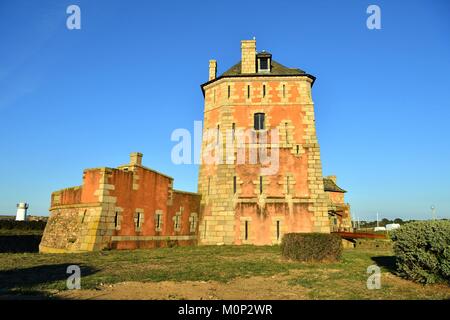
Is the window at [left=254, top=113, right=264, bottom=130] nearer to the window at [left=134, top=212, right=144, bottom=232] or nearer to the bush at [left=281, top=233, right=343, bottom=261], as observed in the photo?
the window at [left=134, top=212, right=144, bottom=232]

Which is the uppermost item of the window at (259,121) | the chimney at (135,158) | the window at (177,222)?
the window at (259,121)

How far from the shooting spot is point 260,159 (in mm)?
25312

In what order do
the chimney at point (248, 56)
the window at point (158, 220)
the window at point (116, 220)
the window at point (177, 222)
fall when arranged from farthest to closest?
the chimney at point (248, 56) < the window at point (177, 222) < the window at point (158, 220) < the window at point (116, 220)

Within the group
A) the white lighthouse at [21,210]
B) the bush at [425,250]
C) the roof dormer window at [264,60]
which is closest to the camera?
the bush at [425,250]

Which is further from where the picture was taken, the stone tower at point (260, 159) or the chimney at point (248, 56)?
the chimney at point (248, 56)

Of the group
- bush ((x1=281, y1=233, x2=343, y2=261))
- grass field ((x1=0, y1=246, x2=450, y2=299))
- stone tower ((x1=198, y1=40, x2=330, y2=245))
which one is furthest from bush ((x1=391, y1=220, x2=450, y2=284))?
stone tower ((x1=198, y1=40, x2=330, y2=245))

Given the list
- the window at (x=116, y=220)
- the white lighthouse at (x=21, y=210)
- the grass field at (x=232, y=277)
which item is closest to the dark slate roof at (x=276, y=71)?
the window at (x=116, y=220)

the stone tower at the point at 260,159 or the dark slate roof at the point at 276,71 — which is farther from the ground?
the dark slate roof at the point at 276,71

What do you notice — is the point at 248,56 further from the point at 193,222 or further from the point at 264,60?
the point at 193,222

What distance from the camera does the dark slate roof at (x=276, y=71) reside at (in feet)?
87.1

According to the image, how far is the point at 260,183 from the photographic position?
24.9 meters

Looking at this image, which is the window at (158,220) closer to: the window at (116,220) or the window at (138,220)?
the window at (138,220)
